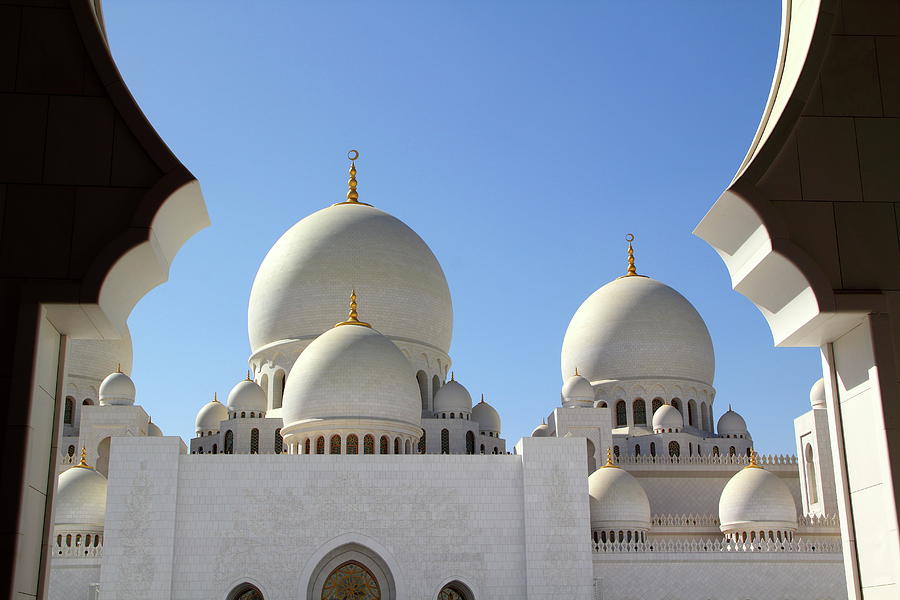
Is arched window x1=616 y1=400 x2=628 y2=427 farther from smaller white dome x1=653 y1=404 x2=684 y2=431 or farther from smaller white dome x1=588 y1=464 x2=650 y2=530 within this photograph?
smaller white dome x1=588 y1=464 x2=650 y2=530

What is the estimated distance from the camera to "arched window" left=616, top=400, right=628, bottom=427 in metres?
29.2

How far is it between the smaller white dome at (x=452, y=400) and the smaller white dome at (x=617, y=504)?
4372mm

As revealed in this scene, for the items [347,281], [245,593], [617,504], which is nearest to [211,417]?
[347,281]

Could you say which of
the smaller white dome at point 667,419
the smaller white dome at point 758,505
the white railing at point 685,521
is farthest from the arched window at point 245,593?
the smaller white dome at point 667,419

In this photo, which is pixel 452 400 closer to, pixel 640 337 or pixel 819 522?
pixel 640 337

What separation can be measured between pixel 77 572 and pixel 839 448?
17708mm

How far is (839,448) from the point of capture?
4.71 metres

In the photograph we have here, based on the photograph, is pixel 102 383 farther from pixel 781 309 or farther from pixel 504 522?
pixel 781 309

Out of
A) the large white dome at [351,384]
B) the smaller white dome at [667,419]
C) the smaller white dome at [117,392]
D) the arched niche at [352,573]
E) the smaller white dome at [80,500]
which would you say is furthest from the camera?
the smaller white dome at [667,419]

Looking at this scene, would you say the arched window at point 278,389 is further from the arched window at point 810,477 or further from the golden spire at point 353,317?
the arched window at point 810,477

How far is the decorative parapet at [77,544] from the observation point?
19.6 m

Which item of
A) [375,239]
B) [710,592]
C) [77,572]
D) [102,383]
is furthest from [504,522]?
[102,383]

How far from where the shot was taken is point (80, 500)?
21.2 meters

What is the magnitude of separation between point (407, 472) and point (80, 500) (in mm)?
7242
